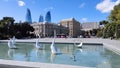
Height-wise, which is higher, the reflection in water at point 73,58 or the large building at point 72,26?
the large building at point 72,26

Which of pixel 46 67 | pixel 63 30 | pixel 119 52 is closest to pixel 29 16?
pixel 63 30

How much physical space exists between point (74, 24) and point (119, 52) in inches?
4622

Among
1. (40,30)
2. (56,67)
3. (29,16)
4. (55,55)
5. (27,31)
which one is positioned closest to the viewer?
(56,67)

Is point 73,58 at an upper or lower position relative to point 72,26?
lower

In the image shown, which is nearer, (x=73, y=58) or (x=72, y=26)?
(x=73, y=58)

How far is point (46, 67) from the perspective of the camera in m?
8.40

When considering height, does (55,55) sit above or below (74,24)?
below

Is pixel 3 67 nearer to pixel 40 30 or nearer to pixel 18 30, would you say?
pixel 18 30

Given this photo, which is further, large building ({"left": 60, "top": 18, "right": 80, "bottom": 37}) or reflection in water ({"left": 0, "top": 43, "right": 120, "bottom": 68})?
large building ({"left": 60, "top": 18, "right": 80, "bottom": 37})

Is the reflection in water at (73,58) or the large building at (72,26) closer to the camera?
the reflection in water at (73,58)

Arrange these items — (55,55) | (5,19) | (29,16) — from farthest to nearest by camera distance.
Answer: (29,16) → (5,19) → (55,55)

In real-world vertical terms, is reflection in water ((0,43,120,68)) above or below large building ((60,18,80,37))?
below

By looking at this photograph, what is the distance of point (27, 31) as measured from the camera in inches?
2975

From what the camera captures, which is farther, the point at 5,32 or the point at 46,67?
the point at 5,32
